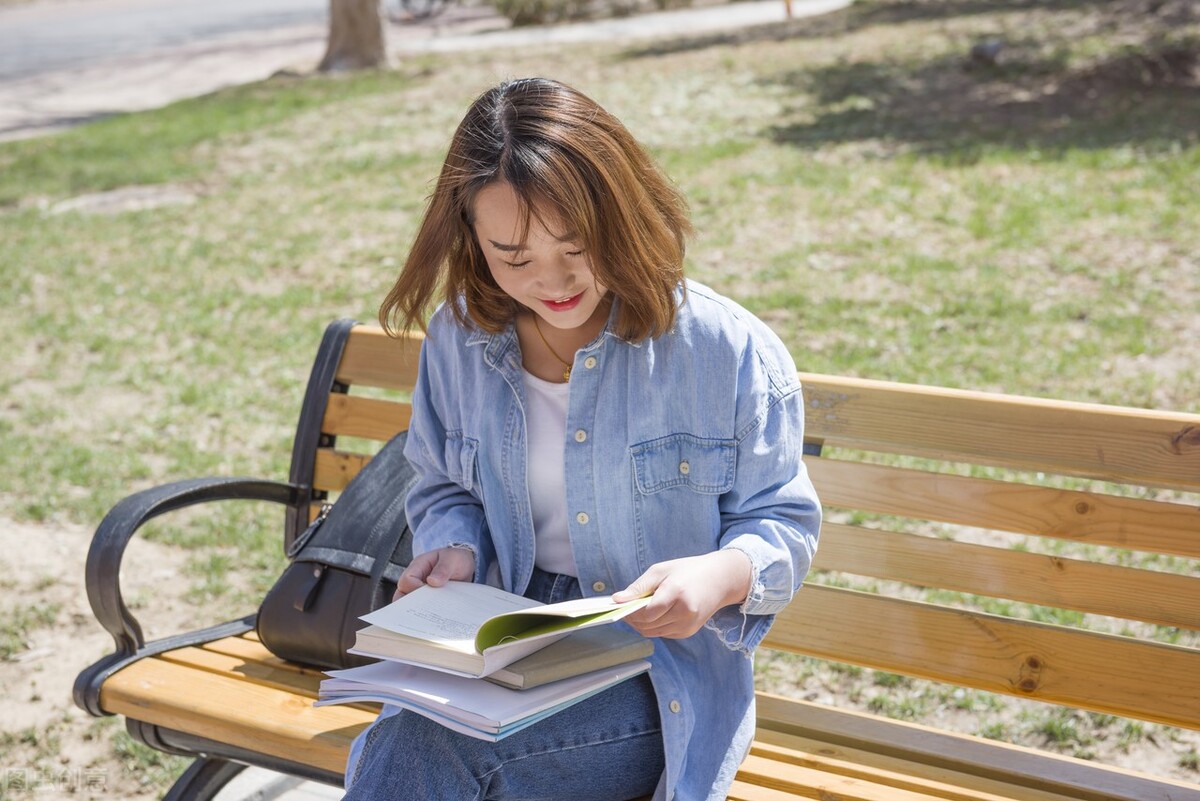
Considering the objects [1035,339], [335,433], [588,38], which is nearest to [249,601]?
[335,433]

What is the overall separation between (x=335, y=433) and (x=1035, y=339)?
3.24m

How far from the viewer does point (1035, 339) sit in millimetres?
5336

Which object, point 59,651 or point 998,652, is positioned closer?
point 998,652

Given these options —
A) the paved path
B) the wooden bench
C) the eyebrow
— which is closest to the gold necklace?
the eyebrow

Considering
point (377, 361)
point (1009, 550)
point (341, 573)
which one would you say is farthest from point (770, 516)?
point (377, 361)

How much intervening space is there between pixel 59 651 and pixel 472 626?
252 cm

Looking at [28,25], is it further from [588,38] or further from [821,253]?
[821,253]

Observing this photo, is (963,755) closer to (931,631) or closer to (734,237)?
(931,631)

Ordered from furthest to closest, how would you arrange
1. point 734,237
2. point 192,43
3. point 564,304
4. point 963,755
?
point 192,43 < point 734,237 < point 963,755 < point 564,304

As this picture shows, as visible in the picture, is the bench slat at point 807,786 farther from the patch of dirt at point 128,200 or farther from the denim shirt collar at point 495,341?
the patch of dirt at point 128,200

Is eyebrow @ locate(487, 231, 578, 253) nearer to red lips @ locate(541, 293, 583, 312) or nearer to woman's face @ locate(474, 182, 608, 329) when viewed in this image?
woman's face @ locate(474, 182, 608, 329)

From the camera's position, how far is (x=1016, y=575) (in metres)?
2.54

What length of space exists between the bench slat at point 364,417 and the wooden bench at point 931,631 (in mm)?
456

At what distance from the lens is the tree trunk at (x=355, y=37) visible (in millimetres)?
14562
